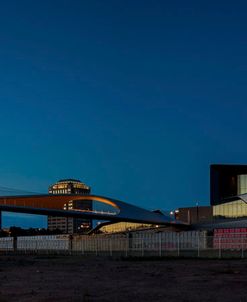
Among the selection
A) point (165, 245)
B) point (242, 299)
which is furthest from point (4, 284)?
point (165, 245)

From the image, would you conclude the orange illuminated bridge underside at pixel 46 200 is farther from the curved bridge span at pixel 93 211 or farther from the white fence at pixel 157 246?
the white fence at pixel 157 246

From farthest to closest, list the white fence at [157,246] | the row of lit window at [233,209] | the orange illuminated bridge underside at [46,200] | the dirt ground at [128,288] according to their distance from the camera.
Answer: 1. the orange illuminated bridge underside at [46,200]
2. the row of lit window at [233,209]
3. the white fence at [157,246]
4. the dirt ground at [128,288]

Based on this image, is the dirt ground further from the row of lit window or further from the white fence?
the row of lit window

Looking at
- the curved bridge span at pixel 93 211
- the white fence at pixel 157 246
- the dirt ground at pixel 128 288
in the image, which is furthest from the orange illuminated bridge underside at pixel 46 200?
the dirt ground at pixel 128 288

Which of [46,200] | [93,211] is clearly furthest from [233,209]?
[46,200]

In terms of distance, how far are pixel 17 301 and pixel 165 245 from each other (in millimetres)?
39561

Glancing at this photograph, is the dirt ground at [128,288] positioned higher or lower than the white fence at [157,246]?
higher

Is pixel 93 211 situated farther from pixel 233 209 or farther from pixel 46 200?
pixel 233 209

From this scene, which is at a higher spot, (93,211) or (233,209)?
(233,209)

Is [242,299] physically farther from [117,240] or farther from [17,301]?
[117,240]

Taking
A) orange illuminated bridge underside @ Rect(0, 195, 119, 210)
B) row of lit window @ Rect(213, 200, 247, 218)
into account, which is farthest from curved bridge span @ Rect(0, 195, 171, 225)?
row of lit window @ Rect(213, 200, 247, 218)

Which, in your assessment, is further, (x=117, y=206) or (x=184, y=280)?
(x=117, y=206)

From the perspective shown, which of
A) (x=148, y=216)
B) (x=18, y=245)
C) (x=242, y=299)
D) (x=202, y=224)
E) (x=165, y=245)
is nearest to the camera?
(x=242, y=299)

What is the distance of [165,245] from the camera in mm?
54375
